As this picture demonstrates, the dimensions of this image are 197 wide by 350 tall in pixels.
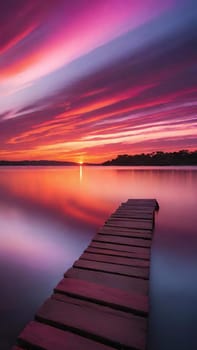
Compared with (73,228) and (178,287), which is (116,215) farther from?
(178,287)

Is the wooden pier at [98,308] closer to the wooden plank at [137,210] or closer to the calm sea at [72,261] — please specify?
the calm sea at [72,261]

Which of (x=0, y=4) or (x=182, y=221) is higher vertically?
(x=0, y=4)

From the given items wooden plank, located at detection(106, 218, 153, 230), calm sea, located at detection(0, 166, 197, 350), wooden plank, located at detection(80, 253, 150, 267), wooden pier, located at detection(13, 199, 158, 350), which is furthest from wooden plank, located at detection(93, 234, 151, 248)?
wooden plank, located at detection(106, 218, 153, 230)

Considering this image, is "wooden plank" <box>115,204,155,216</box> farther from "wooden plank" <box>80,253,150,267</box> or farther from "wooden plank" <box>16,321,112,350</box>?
"wooden plank" <box>16,321,112,350</box>

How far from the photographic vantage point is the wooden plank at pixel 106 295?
3115 millimetres

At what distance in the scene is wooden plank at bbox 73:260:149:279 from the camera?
418 centimetres

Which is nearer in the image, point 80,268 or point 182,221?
point 80,268

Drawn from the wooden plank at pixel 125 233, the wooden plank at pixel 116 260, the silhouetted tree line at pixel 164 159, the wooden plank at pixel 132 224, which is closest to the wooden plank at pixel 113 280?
the wooden plank at pixel 116 260

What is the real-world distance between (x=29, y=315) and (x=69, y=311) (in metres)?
1.85

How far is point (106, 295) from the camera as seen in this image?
3.39 metres

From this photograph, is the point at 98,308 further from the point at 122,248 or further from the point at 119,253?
the point at 122,248

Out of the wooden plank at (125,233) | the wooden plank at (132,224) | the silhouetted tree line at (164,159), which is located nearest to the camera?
the wooden plank at (125,233)

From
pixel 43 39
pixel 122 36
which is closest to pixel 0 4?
pixel 43 39

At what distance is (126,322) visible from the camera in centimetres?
283
